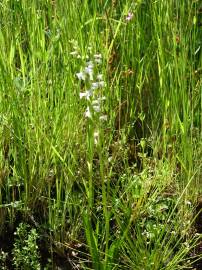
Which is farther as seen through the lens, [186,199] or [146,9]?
[146,9]

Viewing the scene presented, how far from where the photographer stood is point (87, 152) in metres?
1.89

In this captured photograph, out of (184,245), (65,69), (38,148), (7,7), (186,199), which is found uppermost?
(7,7)

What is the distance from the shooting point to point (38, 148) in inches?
77.9

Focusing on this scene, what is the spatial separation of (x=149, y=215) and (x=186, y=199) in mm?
145

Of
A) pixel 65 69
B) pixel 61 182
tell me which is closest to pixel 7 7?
pixel 65 69

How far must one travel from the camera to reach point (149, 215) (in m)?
2.04

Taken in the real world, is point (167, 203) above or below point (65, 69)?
below

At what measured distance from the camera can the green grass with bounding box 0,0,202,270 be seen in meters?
1.92

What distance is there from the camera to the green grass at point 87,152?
1.92 meters

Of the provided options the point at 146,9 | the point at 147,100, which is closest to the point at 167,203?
the point at 147,100

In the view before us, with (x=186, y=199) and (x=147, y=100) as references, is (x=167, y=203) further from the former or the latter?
(x=147, y=100)

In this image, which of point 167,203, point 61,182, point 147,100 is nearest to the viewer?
point 61,182

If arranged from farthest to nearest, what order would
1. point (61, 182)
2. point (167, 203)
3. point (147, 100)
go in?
point (147, 100)
point (167, 203)
point (61, 182)

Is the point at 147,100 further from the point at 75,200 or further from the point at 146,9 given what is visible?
the point at 75,200
